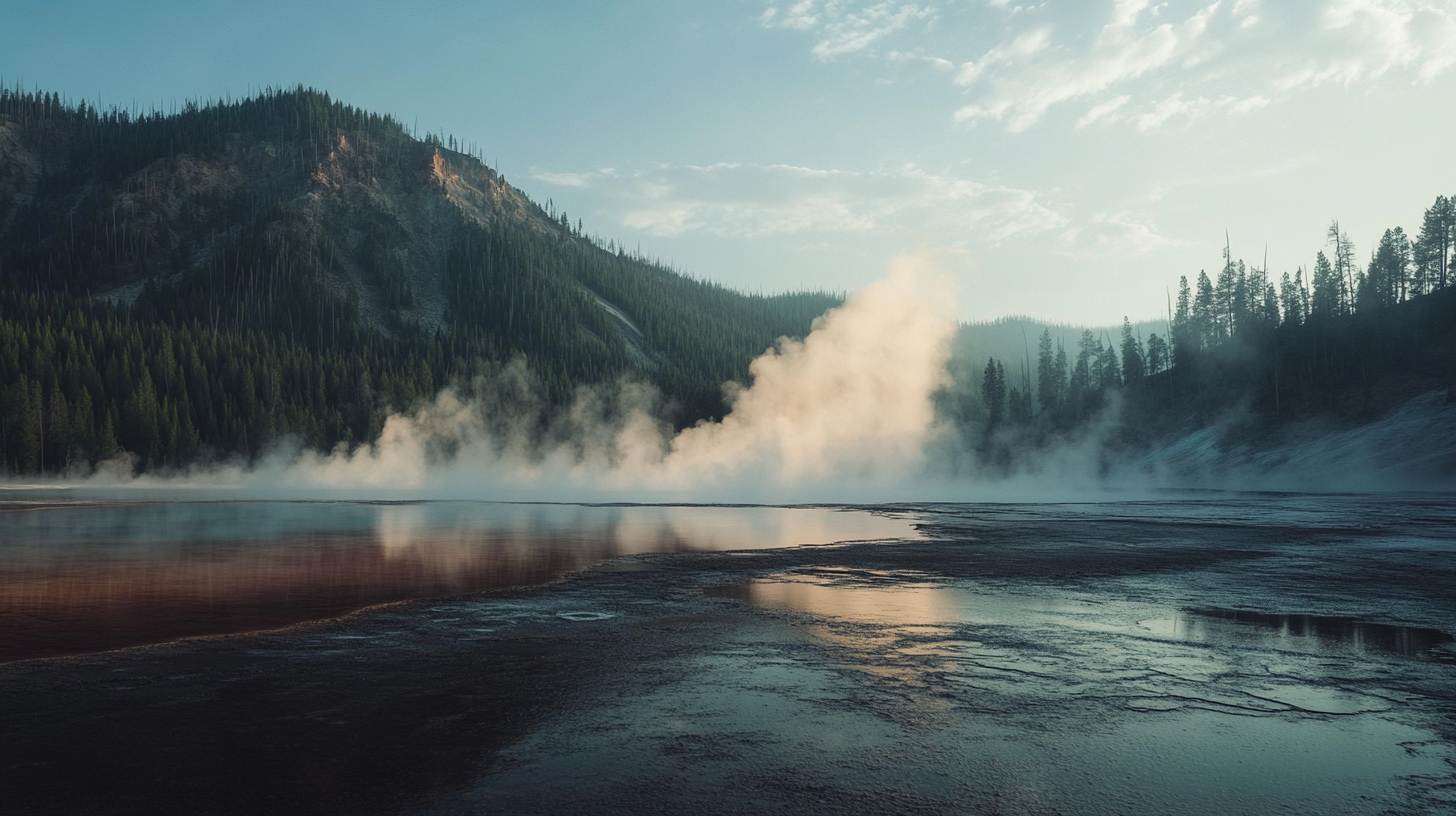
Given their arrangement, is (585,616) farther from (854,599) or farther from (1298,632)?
(1298,632)

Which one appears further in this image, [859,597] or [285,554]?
[285,554]

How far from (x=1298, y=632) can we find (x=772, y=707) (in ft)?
35.8

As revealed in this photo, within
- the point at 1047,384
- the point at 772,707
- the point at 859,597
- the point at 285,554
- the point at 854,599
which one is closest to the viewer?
the point at 772,707

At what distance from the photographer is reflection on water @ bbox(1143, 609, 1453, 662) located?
1394cm

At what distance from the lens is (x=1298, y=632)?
1505 cm

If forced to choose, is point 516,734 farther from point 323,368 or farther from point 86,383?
point 323,368

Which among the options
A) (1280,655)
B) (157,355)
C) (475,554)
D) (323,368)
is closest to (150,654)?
(475,554)

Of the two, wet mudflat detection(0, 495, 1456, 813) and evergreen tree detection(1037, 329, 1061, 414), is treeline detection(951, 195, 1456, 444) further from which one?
wet mudflat detection(0, 495, 1456, 813)

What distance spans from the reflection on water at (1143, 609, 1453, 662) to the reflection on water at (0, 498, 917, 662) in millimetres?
14639

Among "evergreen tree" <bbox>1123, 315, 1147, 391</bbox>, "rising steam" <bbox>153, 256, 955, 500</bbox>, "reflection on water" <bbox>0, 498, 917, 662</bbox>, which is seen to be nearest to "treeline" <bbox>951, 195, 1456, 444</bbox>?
"evergreen tree" <bbox>1123, 315, 1147, 391</bbox>

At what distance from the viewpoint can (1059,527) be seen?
3984 centimetres

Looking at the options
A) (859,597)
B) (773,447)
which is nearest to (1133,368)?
(773,447)

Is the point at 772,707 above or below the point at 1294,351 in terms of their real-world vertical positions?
below

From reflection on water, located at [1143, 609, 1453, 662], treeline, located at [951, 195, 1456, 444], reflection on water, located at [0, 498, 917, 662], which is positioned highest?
treeline, located at [951, 195, 1456, 444]
